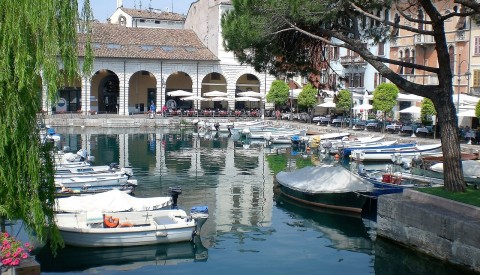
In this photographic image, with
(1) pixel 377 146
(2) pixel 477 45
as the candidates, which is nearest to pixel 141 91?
(1) pixel 377 146

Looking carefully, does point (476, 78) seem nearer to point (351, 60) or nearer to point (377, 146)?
point (377, 146)

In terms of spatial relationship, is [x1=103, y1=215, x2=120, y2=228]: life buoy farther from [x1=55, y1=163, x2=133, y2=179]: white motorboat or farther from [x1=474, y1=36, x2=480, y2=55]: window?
[x1=474, y1=36, x2=480, y2=55]: window

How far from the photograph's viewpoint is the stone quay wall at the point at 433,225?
1424 centimetres

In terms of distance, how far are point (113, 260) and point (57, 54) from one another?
24.7ft

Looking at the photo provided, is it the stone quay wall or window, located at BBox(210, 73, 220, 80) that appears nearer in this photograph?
the stone quay wall

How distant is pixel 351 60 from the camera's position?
57.0 metres

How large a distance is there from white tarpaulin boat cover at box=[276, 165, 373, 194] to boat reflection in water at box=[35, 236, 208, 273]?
645cm

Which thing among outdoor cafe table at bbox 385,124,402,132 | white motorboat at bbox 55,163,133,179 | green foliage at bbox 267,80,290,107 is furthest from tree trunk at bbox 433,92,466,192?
green foliage at bbox 267,80,290,107

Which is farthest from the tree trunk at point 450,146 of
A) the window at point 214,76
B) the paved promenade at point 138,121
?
the window at point 214,76

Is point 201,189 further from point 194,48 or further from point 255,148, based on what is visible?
point 194,48

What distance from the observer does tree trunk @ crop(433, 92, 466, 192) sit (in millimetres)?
16875

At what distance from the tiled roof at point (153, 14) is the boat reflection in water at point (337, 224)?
192 feet

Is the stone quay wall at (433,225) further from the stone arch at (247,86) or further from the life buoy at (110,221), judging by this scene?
the stone arch at (247,86)

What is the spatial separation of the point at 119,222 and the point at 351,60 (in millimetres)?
42127
